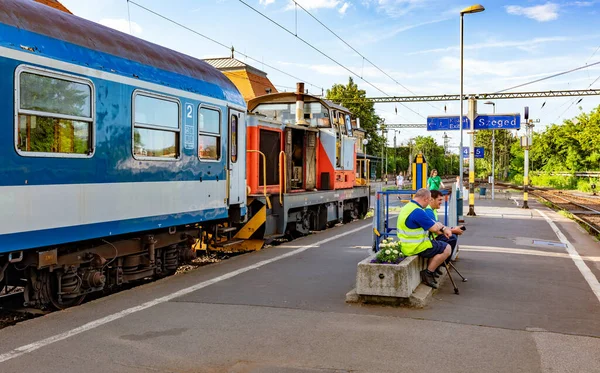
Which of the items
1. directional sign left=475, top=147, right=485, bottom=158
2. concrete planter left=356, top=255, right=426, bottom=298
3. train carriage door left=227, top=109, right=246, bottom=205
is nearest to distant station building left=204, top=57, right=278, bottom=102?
directional sign left=475, top=147, right=485, bottom=158

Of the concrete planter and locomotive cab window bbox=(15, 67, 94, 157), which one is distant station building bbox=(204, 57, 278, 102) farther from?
the concrete planter

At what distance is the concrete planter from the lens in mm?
7238

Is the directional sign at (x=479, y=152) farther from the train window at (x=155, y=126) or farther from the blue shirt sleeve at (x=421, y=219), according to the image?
the train window at (x=155, y=126)

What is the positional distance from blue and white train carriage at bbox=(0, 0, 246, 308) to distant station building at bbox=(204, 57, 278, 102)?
3564 cm

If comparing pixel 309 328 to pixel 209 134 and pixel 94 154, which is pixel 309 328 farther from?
pixel 209 134

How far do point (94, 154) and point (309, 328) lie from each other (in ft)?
11.5

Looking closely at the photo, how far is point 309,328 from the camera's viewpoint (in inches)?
247

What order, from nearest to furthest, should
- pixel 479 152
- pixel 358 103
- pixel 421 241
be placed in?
pixel 421 241 → pixel 479 152 → pixel 358 103

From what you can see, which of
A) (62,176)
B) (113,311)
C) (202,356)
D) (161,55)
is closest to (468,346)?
(202,356)

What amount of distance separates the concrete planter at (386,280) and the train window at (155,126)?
3580mm

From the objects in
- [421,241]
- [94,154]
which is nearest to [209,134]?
[94,154]

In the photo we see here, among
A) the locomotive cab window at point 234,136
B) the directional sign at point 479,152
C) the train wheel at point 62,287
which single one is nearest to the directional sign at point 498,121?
the directional sign at point 479,152

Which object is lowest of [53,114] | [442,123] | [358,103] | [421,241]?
[421,241]

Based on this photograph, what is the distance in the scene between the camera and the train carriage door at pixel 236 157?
11141 mm
